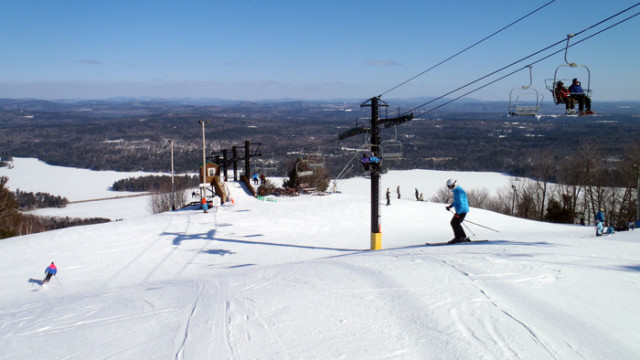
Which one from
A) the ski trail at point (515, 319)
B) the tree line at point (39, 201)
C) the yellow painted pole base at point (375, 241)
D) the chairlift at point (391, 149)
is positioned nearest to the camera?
the ski trail at point (515, 319)

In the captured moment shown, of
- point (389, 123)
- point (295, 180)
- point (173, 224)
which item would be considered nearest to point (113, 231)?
point (173, 224)

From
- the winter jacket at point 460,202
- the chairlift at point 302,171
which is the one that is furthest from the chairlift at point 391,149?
the chairlift at point 302,171

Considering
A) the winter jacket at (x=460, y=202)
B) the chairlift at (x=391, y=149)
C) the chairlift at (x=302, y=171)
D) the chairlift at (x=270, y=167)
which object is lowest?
the chairlift at (x=270, y=167)

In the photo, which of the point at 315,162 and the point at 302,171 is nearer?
the point at 302,171

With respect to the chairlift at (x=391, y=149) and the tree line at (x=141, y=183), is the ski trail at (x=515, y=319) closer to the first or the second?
the chairlift at (x=391, y=149)

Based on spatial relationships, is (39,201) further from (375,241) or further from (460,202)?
(460,202)

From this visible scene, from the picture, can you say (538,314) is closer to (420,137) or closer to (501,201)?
(501,201)

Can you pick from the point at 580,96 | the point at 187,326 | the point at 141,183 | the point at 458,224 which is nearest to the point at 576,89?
the point at 580,96

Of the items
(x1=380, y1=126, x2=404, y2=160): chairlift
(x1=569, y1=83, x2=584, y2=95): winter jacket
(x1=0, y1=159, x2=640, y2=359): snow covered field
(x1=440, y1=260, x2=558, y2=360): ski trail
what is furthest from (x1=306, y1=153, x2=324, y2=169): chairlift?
(x1=440, y1=260, x2=558, y2=360): ski trail

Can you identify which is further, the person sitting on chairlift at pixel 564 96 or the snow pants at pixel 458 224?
the snow pants at pixel 458 224

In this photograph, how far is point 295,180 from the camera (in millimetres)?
46469

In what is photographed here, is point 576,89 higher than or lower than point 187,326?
higher

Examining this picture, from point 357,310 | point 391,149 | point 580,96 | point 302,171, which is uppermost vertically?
point 580,96

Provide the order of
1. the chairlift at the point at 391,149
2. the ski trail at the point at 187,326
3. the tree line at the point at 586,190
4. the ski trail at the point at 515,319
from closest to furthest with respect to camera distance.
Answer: the ski trail at the point at 515,319
the ski trail at the point at 187,326
the chairlift at the point at 391,149
the tree line at the point at 586,190
